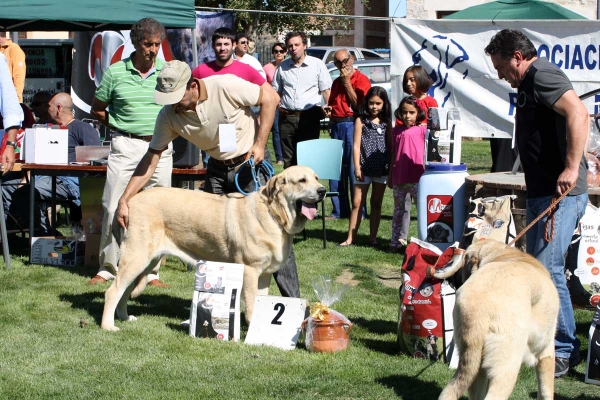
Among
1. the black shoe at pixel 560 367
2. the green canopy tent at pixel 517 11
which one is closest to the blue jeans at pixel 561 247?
the black shoe at pixel 560 367

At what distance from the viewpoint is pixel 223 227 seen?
18.2ft

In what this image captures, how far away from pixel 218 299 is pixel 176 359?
0.53 meters

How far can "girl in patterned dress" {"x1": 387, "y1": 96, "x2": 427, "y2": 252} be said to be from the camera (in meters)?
8.48

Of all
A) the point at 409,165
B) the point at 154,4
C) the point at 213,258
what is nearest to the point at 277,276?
the point at 213,258

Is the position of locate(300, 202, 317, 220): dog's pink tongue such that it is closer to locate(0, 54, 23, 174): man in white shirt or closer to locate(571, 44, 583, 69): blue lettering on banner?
locate(0, 54, 23, 174): man in white shirt

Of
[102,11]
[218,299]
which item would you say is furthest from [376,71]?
[218,299]

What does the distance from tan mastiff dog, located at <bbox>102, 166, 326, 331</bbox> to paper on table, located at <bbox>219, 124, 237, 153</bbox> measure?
1.13ft

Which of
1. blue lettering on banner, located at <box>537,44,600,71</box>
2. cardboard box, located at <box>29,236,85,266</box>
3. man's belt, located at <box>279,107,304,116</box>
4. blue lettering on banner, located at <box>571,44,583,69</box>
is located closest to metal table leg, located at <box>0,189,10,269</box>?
cardboard box, located at <box>29,236,85,266</box>

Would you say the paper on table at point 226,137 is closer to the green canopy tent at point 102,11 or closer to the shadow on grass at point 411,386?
the shadow on grass at point 411,386

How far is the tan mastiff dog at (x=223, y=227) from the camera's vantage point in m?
5.40

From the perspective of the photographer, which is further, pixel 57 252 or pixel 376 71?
pixel 376 71

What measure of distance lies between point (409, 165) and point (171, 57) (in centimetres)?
426

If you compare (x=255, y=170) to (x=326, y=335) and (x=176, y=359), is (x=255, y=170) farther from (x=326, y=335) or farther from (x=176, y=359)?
(x=176, y=359)

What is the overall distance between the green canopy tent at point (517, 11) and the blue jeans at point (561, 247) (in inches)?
280
